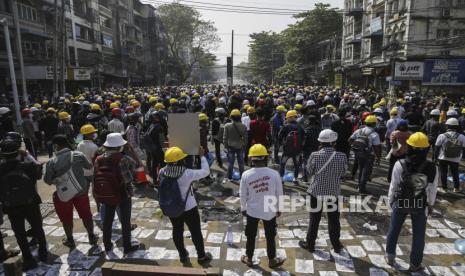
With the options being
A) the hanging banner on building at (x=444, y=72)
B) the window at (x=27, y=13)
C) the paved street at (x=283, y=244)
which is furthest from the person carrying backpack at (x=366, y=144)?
the window at (x=27, y=13)

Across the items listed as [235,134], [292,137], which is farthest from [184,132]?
[292,137]

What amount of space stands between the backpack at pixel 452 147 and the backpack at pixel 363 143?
164cm

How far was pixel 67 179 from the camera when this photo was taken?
16.0ft

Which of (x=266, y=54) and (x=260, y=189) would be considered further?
(x=266, y=54)

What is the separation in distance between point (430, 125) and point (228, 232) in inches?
266

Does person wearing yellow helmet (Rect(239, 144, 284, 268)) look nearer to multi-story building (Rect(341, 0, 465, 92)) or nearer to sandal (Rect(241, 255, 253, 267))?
sandal (Rect(241, 255, 253, 267))

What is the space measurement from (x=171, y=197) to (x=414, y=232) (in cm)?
315

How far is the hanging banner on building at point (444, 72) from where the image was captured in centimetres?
2273

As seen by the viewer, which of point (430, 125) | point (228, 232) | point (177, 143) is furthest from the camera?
point (430, 125)

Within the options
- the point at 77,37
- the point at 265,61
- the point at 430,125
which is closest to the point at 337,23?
the point at 265,61

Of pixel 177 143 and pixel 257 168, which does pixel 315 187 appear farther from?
pixel 177 143

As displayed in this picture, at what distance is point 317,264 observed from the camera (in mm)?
4750

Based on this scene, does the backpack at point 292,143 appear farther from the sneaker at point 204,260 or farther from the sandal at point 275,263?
the sneaker at point 204,260

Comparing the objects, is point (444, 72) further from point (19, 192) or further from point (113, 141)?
point (19, 192)
